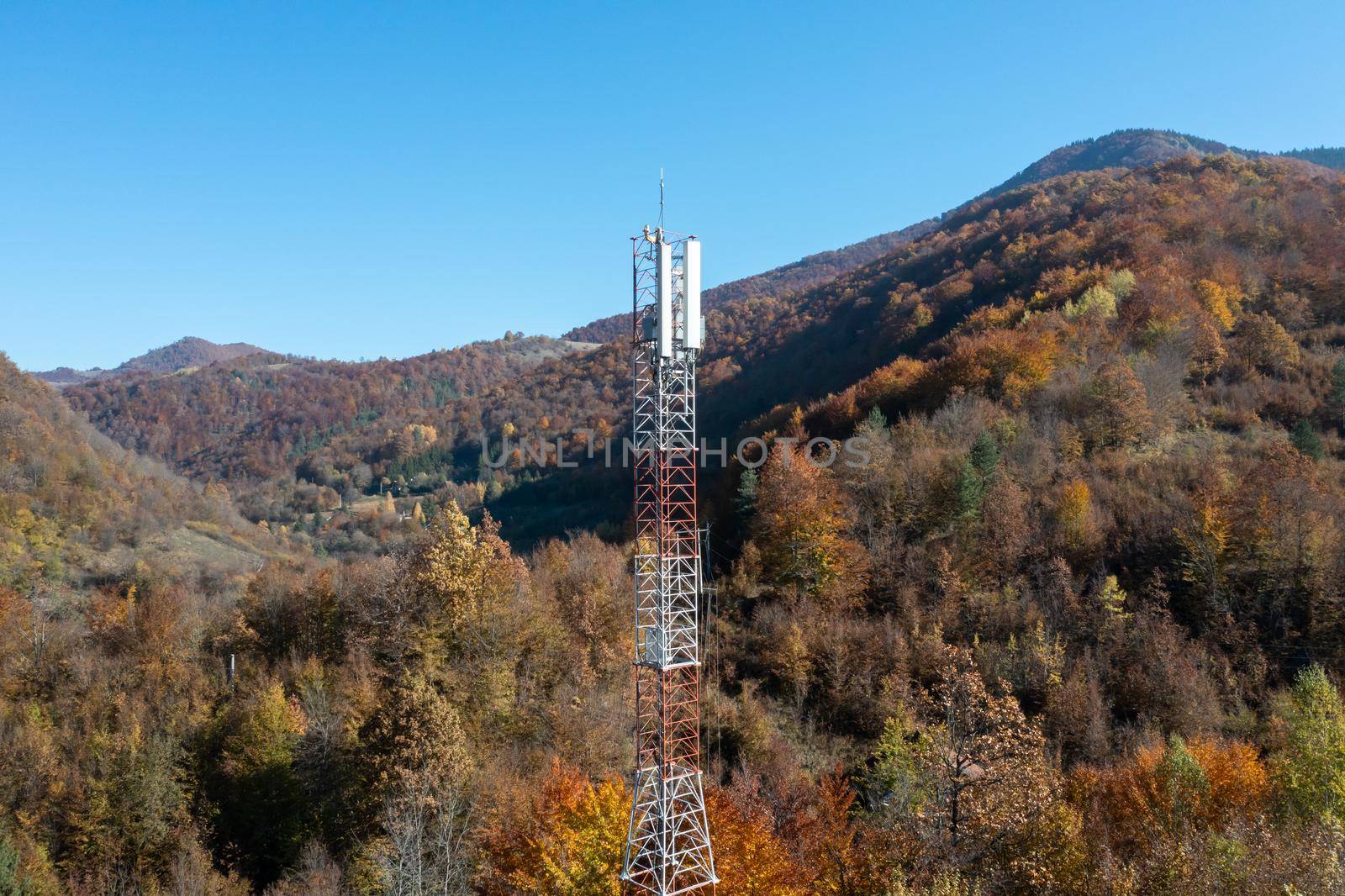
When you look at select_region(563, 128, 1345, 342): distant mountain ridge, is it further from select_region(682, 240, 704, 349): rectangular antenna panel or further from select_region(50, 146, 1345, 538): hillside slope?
select_region(682, 240, 704, 349): rectangular antenna panel

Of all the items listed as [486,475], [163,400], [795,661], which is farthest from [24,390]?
[163,400]

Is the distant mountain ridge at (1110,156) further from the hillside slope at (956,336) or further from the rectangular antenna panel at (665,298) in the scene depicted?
the rectangular antenna panel at (665,298)

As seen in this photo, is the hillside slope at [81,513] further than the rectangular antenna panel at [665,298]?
Yes

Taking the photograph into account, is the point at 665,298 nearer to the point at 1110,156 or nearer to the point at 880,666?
the point at 880,666

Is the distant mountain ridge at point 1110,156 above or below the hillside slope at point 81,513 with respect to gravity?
above

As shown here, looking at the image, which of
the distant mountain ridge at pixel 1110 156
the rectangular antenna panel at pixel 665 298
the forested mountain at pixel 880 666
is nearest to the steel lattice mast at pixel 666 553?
the rectangular antenna panel at pixel 665 298
